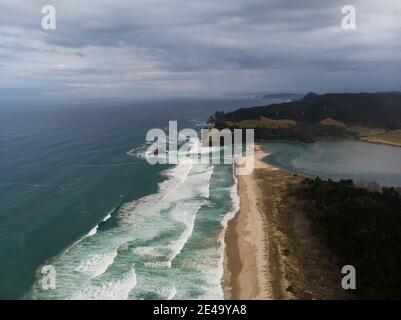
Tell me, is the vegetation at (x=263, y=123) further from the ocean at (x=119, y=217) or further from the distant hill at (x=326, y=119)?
the ocean at (x=119, y=217)

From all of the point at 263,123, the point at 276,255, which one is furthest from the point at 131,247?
the point at 263,123

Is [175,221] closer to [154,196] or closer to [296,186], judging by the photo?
[154,196]

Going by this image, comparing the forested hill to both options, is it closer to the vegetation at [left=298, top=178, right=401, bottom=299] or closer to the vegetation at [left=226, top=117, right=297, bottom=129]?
the vegetation at [left=226, top=117, right=297, bottom=129]

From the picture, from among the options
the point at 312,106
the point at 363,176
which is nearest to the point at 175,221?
the point at 363,176

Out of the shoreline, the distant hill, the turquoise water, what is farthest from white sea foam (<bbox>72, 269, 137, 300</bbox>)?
the distant hill

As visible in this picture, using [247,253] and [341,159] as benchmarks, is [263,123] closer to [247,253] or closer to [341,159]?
[341,159]

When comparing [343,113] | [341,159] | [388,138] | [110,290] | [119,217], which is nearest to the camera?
[110,290]

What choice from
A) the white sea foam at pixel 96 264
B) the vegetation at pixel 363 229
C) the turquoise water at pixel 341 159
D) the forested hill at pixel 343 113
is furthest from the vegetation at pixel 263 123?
the white sea foam at pixel 96 264
